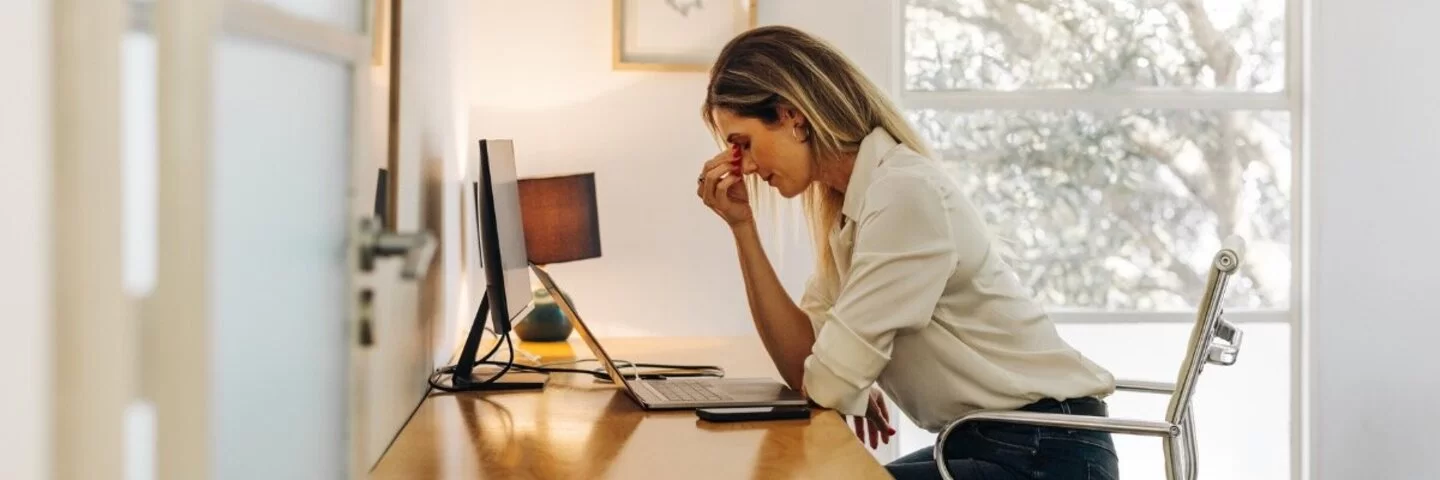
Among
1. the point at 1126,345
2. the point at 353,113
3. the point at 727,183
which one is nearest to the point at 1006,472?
the point at 727,183

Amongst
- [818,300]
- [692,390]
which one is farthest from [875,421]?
[692,390]

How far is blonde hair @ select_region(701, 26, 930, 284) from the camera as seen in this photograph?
2240 mm

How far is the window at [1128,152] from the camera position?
3.73 meters

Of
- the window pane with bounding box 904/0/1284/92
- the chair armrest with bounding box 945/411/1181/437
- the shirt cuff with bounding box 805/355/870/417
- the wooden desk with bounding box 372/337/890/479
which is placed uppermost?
the window pane with bounding box 904/0/1284/92

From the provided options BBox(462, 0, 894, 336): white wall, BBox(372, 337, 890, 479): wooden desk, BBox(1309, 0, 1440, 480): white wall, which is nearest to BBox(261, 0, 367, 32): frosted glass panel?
BBox(372, 337, 890, 479): wooden desk

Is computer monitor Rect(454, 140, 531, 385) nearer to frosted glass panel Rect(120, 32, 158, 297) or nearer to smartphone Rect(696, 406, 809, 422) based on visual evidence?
smartphone Rect(696, 406, 809, 422)

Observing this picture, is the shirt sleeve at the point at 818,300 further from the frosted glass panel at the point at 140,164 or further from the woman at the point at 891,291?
the frosted glass panel at the point at 140,164

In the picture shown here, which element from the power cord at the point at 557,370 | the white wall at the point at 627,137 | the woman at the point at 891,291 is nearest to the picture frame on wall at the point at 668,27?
the white wall at the point at 627,137

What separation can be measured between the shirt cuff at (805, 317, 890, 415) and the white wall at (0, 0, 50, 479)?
147 centimetres

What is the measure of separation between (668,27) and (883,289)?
1642mm

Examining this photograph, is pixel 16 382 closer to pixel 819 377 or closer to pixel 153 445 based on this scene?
pixel 153 445

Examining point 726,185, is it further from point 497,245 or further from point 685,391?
point 497,245

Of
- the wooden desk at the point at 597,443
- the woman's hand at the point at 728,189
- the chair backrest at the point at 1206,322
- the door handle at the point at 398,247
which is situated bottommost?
the wooden desk at the point at 597,443

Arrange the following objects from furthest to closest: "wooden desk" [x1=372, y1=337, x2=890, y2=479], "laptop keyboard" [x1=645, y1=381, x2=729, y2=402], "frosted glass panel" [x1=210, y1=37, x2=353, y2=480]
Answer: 1. "laptop keyboard" [x1=645, y1=381, x2=729, y2=402]
2. "wooden desk" [x1=372, y1=337, x2=890, y2=479]
3. "frosted glass panel" [x1=210, y1=37, x2=353, y2=480]
